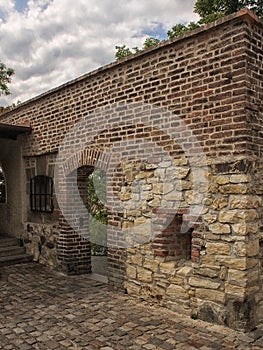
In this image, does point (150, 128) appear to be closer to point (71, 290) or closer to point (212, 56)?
point (212, 56)

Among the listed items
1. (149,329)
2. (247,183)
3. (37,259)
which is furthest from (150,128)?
(37,259)

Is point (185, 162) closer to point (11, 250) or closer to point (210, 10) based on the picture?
point (11, 250)

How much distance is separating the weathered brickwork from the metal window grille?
1.26m

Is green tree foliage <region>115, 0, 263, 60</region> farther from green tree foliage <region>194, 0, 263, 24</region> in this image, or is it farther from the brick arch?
the brick arch

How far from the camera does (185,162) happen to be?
4.49 metres

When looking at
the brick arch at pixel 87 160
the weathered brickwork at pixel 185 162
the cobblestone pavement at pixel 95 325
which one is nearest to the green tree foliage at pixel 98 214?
the brick arch at pixel 87 160

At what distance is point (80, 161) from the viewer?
622 centimetres

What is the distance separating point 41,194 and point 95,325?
403 cm

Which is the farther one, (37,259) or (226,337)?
(37,259)

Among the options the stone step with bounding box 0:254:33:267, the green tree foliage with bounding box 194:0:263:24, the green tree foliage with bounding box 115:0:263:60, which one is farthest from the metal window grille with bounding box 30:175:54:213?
the green tree foliage with bounding box 194:0:263:24

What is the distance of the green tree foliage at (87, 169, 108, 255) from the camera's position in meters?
9.59

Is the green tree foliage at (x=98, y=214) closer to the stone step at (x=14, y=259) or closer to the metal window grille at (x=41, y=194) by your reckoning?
the metal window grille at (x=41, y=194)

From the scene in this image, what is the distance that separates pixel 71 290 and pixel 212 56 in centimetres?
401

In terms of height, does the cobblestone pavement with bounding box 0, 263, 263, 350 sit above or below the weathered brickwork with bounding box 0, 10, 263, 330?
below
